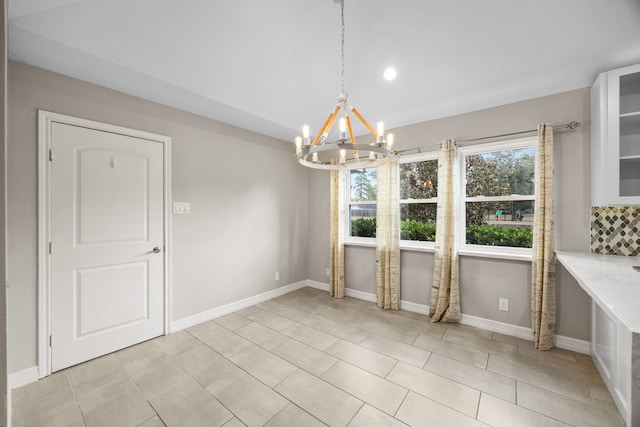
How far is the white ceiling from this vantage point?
1828 millimetres

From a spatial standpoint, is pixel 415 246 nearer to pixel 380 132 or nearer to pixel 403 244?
pixel 403 244

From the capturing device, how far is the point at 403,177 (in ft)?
12.0

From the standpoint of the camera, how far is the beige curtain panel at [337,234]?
4.01 metres

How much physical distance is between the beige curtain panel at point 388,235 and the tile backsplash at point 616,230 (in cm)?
189

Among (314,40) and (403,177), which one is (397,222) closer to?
(403,177)

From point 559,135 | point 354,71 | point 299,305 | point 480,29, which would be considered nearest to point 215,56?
point 354,71

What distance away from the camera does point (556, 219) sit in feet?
8.52

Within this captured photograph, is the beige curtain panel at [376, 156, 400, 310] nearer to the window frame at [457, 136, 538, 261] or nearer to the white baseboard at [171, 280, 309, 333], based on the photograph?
the window frame at [457, 136, 538, 261]

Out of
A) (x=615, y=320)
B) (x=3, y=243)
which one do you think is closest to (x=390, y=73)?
(x=615, y=320)

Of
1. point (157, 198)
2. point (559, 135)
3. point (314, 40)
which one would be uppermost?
point (314, 40)

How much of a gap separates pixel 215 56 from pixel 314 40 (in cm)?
89

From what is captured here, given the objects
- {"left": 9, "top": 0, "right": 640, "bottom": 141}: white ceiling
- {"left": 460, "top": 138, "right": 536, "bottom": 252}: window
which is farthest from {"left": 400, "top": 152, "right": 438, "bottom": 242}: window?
→ {"left": 9, "top": 0, "right": 640, "bottom": 141}: white ceiling

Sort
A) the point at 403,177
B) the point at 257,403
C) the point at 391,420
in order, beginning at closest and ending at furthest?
the point at 391,420 < the point at 257,403 < the point at 403,177

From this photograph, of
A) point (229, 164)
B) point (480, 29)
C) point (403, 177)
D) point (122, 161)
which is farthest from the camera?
point (403, 177)
